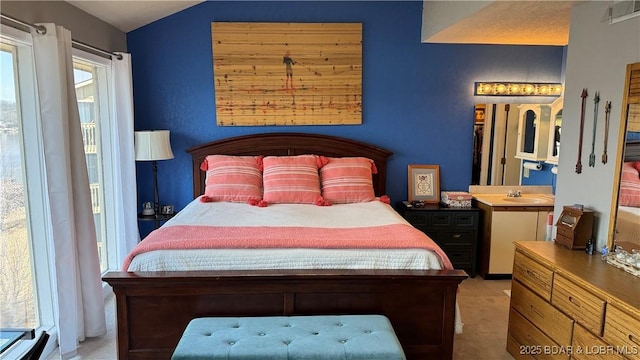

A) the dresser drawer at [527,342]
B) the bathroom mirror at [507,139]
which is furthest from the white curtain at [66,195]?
the bathroom mirror at [507,139]

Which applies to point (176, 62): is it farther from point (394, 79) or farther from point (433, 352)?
point (433, 352)

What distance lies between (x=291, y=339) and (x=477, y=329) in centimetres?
165

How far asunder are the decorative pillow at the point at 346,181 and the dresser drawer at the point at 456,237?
2.57ft

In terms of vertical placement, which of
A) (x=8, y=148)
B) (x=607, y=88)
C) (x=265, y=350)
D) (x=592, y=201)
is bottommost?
(x=265, y=350)

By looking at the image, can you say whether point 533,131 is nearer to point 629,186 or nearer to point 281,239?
point 629,186

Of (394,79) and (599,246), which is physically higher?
(394,79)

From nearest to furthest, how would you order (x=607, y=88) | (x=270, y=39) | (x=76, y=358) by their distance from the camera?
(x=607, y=88), (x=76, y=358), (x=270, y=39)

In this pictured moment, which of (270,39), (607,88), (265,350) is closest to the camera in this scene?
(265,350)

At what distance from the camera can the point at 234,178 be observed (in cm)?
371

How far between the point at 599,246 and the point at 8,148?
339 centimetres

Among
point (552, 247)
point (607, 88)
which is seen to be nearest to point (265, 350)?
point (552, 247)

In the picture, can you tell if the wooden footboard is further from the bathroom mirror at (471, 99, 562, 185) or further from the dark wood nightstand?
the bathroom mirror at (471, 99, 562, 185)

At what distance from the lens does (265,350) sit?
1863mm

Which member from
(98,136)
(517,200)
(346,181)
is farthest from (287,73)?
(517,200)
